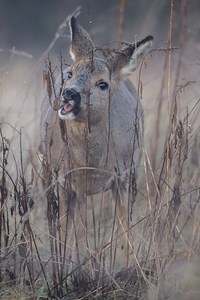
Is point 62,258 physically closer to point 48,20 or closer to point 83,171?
point 83,171

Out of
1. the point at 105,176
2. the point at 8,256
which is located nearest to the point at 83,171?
the point at 105,176

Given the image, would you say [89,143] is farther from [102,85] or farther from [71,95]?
[71,95]

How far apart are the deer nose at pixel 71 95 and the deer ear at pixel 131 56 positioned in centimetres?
58

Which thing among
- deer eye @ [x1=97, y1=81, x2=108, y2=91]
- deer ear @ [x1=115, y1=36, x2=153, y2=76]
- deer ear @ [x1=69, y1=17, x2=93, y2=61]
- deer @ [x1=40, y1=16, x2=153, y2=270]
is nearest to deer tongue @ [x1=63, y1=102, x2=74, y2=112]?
deer @ [x1=40, y1=16, x2=153, y2=270]

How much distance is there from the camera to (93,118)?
Result: 7.46 m

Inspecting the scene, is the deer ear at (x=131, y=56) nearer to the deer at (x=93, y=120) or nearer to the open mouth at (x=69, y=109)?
the deer at (x=93, y=120)

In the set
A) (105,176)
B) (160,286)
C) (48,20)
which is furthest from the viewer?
(48,20)

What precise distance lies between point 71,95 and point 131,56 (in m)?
0.81

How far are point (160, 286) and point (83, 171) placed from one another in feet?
6.11

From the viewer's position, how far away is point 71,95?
7.00 meters

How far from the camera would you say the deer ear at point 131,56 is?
7.34m

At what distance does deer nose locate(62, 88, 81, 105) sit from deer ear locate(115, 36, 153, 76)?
0.58 meters

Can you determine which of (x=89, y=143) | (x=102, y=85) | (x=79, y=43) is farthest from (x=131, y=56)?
(x=89, y=143)

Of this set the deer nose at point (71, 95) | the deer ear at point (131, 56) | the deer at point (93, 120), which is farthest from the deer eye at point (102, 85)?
the deer nose at point (71, 95)
